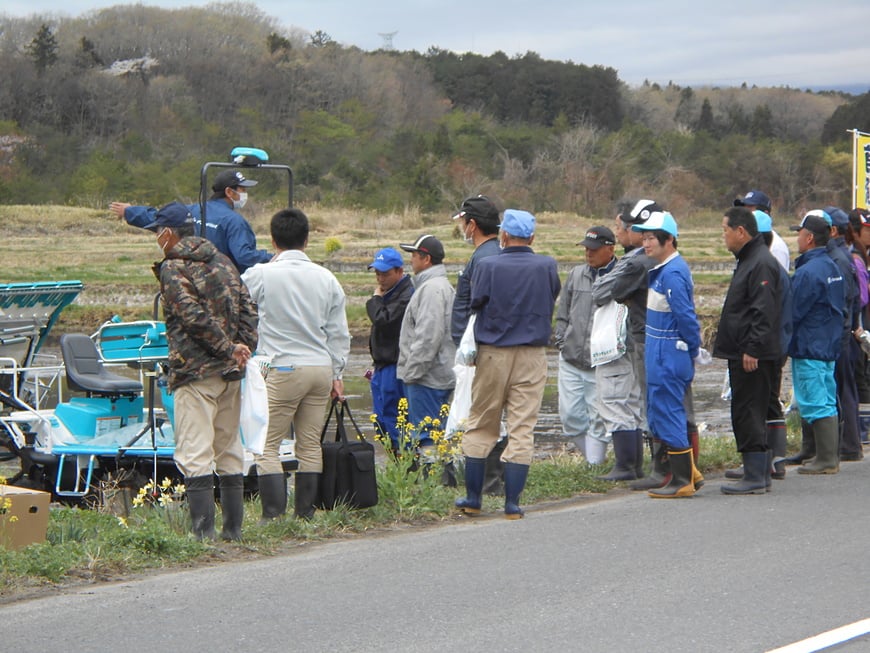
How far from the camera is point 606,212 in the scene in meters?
68.9

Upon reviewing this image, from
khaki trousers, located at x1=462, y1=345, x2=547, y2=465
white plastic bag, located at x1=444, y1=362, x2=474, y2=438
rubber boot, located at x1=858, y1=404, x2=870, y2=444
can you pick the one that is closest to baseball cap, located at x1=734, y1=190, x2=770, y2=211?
rubber boot, located at x1=858, y1=404, x2=870, y2=444

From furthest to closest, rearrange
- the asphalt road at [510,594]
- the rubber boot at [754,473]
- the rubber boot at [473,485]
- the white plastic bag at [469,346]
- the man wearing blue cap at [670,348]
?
the rubber boot at [754,473] < the man wearing blue cap at [670,348] < the white plastic bag at [469,346] < the rubber boot at [473,485] < the asphalt road at [510,594]

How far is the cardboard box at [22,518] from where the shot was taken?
7684 millimetres

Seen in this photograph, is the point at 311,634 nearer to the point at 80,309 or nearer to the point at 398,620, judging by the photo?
the point at 398,620

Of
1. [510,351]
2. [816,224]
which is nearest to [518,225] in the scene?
[510,351]

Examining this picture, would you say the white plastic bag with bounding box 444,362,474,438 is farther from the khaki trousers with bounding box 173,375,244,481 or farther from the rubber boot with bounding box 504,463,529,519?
the khaki trousers with bounding box 173,375,244,481

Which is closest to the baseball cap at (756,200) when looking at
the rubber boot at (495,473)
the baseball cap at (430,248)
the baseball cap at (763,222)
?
the baseball cap at (763,222)

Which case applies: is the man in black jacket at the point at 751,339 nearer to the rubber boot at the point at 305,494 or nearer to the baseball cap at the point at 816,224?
the baseball cap at the point at 816,224

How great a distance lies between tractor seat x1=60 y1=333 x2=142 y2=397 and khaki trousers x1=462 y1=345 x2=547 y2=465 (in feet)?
11.7

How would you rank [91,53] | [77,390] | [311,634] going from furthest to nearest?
[91,53] < [77,390] < [311,634]

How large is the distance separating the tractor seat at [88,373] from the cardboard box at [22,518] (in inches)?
122

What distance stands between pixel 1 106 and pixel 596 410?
91183 mm

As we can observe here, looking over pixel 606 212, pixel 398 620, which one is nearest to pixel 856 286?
pixel 398 620

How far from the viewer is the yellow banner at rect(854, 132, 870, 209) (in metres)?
15.2
